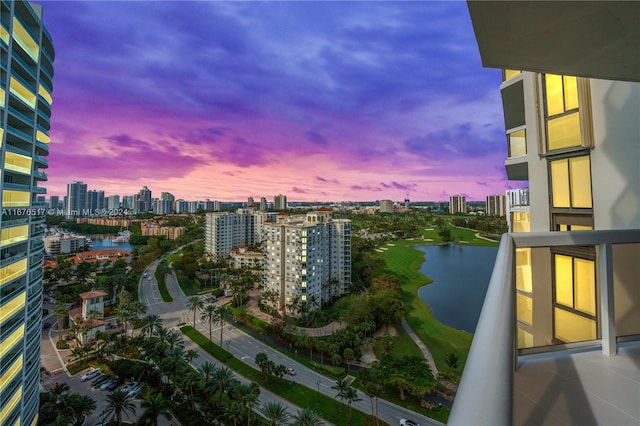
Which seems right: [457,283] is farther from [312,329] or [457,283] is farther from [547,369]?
[547,369]

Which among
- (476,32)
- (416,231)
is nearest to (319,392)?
(476,32)

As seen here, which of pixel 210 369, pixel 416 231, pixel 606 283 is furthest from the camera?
pixel 416 231

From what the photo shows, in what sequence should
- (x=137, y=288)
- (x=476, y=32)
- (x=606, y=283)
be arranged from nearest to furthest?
(x=476, y=32) → (x=606, y=283) → (x=137, y=288)

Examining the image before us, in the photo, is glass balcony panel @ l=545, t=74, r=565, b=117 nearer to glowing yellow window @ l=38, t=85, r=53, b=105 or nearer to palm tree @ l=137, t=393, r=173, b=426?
glowing yellow window @ l=38, t=85, r=53, b=105

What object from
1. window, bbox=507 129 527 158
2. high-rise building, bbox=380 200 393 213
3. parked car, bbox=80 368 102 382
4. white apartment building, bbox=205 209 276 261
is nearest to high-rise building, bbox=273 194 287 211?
high-rise building, bbox=380 200 393 213

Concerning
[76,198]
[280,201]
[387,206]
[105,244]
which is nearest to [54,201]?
[76,198]

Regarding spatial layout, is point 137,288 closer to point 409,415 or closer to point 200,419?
point 200,419

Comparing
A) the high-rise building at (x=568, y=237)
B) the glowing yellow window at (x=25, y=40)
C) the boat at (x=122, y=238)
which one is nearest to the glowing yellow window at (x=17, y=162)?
the glowing yellow window at (x=25, y=40)
